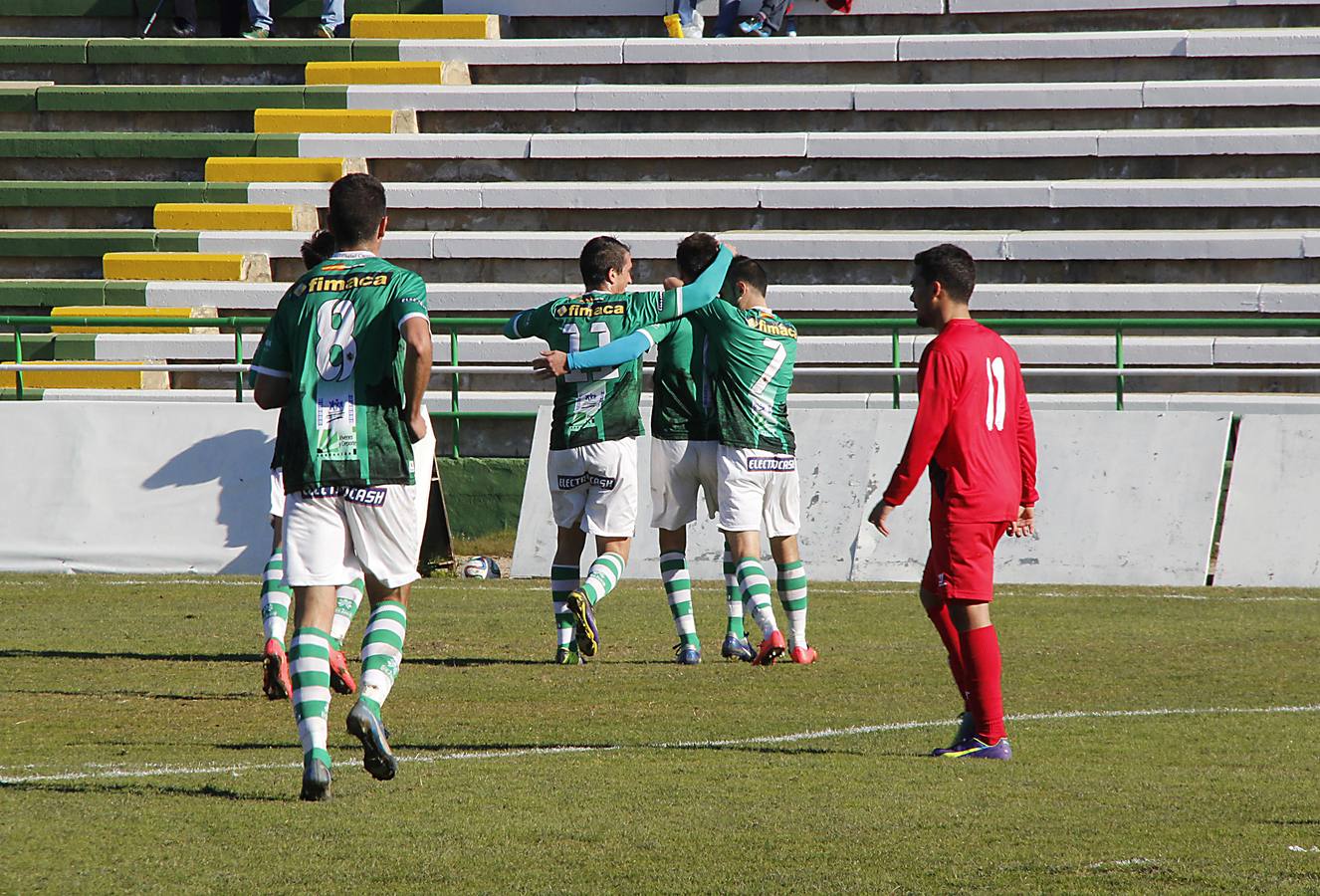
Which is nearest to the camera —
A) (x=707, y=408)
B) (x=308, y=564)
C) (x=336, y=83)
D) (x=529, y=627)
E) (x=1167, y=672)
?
(x=308, y=564)

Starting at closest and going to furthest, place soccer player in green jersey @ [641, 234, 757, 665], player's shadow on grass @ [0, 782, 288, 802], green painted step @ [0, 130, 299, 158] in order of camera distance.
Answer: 1. player's shadow on grass @ [0, 782, 288, 802]
2. soccer player in green jersey @ [641, 234, 757, 665]
3. green painted step @ [0, 130, 299, 158]

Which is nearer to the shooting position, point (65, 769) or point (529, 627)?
point (65, 769)

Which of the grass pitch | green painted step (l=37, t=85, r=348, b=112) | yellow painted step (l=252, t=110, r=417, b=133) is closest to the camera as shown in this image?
the grass pitch

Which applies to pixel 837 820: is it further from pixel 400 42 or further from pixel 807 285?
pixel 400 42

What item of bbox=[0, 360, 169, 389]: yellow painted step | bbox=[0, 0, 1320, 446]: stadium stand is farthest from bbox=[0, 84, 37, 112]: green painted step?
bbox=[0, 360, 169, 389]: yellow painted step

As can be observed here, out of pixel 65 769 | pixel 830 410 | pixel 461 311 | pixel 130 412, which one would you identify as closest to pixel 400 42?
pixel 461 311

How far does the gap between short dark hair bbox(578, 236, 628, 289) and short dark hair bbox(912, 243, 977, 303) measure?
2733mm

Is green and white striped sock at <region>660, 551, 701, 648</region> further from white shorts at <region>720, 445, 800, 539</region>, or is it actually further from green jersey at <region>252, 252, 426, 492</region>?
green jersey at <region>252, 252, 426, 492</region>

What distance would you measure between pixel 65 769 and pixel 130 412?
335 inches

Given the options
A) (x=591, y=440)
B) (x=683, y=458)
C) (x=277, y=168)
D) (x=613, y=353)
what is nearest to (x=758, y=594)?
(x=683, y=458)

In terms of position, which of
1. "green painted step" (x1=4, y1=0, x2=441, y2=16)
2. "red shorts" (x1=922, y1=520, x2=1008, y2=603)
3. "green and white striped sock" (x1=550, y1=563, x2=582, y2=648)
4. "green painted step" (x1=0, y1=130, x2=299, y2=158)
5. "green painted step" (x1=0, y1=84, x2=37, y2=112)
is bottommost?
"green and white striped sock" (x1=550, y1=563, x2=582, y2=648)

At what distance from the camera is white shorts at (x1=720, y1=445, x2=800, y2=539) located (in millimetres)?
9695

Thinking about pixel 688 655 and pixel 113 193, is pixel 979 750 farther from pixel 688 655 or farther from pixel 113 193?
pixel 113 193

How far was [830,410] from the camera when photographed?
13.9 m
